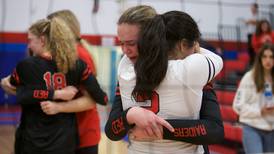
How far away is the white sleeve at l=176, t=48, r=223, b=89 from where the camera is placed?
37.0 inches

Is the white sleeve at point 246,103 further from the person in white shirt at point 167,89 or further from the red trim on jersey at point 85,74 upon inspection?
the person in white shirt at point 167,89

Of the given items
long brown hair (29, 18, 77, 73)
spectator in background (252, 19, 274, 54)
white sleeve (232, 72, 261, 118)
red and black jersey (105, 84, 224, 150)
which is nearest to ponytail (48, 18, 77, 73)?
long brown hair (29, 18, 77, 73)

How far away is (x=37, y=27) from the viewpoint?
1527 mm

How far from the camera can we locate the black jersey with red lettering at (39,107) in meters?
1.52

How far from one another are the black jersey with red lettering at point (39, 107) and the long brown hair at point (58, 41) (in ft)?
0.09

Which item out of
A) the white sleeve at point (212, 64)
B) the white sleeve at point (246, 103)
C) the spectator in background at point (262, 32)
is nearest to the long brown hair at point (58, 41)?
the white sleeve at point (212, 64)

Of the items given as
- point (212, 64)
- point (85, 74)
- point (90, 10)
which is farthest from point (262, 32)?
point (212, 64)

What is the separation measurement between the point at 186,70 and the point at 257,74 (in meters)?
1.85

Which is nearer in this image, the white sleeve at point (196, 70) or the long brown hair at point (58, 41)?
the white sleeve at point (196, 70)

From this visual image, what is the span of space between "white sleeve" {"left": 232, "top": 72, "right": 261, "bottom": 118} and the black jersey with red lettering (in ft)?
4.44

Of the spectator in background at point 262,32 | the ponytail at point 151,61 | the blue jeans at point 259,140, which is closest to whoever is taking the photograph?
the ponytail at point 151,61

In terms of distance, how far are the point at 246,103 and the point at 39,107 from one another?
59.4 inches

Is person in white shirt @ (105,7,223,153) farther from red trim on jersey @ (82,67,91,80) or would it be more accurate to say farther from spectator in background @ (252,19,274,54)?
spectator in background @ (252,19,274,54)

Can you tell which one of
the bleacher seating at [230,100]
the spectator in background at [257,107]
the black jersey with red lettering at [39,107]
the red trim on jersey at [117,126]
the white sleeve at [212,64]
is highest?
the white sleeve at [212,64]
